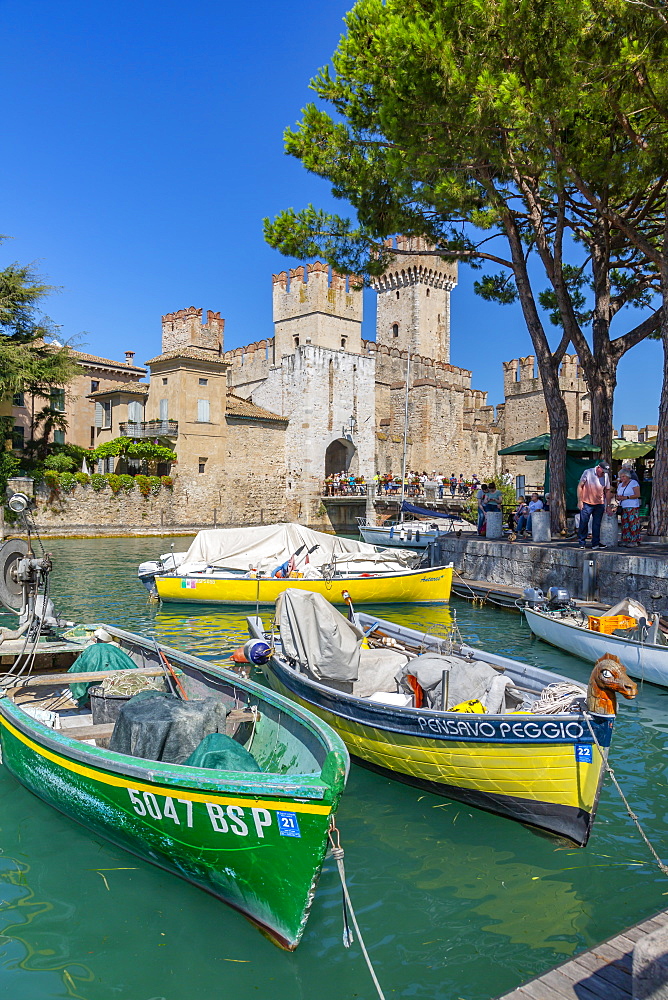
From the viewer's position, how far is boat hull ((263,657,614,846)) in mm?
Result: 4926

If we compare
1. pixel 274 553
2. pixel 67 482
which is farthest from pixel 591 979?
pixel 67 482

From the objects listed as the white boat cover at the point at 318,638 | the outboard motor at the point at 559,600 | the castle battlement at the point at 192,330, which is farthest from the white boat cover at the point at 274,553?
the castle battlement at the point at 192,330

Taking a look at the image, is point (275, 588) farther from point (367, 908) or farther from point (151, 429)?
point (151, 429)

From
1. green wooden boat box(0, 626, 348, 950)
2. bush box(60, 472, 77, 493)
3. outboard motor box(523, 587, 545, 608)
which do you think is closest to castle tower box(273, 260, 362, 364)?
bush box(60, 472, 77, 493)

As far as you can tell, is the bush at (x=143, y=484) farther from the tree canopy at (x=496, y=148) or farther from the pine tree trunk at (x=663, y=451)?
the pine tree trunk at (x=663, y=451)

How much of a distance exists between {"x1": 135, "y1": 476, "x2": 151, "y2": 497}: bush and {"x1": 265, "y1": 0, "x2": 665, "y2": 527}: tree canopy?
65.0 feet

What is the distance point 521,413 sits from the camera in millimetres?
49969

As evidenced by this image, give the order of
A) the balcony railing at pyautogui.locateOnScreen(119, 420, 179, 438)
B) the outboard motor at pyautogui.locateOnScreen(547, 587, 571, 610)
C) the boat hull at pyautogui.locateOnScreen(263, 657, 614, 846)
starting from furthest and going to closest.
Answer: the balcony railing at pyautogui.locateOnScreen(119, 420, 179, 438) → the outboard motor at pyautogui.locateOnScreen(547, 587, 571, 610) → the boat hull at pyautogui.locateOnScreen(263, 657, 614, 846)

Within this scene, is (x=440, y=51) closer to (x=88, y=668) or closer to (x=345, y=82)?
(x=345, y=82)

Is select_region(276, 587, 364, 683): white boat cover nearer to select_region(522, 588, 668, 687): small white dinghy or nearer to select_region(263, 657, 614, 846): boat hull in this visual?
select_region(263, 657, 614, 846): boat hull

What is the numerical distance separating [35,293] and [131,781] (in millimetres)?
30894

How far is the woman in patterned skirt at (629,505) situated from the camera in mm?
13508

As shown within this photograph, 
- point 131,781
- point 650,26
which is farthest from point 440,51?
point 131,781

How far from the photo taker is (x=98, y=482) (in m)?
32.9
